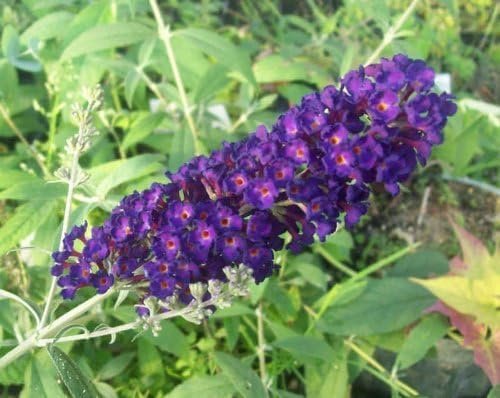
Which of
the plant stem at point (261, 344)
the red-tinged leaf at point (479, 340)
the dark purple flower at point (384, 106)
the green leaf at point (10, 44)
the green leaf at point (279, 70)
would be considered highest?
the dark purple flower at point (384, 106)

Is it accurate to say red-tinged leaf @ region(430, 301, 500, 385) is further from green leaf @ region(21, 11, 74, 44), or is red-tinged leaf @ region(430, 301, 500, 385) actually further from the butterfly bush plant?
green leaf @ region(21, 11, 74, 44)

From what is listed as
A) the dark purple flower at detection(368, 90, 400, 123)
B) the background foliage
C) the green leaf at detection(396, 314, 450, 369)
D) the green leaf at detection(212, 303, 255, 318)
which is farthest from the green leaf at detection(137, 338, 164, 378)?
the dark purple flower at detection(368, 90, 400, 123)

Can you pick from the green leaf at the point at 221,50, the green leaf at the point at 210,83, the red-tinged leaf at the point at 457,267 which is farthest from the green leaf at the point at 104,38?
the red-tinged leaf at the point at 457,267

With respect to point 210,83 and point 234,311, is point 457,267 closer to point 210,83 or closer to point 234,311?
point 234,311

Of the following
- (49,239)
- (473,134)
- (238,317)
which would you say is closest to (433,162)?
(473,134)

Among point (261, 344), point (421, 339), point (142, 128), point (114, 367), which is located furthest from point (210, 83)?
point (421, 339)

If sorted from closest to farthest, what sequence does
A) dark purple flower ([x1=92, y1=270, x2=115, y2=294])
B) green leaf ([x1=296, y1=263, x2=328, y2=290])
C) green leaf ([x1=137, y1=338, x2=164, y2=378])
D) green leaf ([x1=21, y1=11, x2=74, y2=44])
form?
dark purple flower ([x1=92, y1=270, x2=115, y2=294]) → green leaf ([x1=137, y1=338, x2=164, y2=378]) → green leaf ([x1=296, y1=263, x2=328, y2=290]) → green leaf ([x1=21, y1=11, x2=74, y2=44])

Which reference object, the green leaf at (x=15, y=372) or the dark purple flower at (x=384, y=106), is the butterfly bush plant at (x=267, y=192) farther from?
the green leaf at (x=15, y=372)
